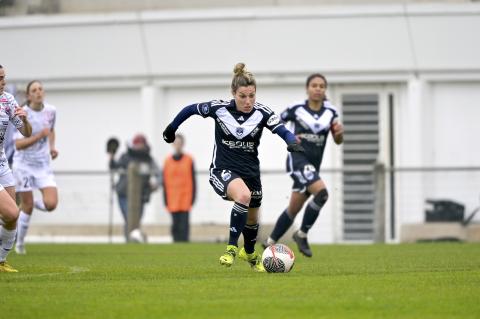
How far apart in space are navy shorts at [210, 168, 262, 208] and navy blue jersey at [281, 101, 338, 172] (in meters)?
3.81

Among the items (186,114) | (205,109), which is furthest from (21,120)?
(205,109)

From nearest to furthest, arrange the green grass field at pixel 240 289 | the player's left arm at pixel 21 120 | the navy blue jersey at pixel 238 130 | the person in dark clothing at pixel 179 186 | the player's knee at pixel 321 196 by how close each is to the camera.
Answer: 1. the green grass field at pixel 240 289
2. the navy blue jersey at pixel 238 130
3. the player's left arm at pixel 21 120
4. the player's knee at pixel 321 196
5. the person in dark clothing at pixel 179 186

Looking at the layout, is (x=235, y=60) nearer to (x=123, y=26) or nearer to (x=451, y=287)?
(x=123, y=26)

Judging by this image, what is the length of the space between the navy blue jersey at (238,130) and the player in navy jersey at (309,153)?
3.70m

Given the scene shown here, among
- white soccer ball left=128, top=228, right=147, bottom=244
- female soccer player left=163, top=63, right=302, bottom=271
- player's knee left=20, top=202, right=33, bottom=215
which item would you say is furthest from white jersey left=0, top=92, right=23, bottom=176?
white soccer ball left=128, top=228, right=147, bottom=244

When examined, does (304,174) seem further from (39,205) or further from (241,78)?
(39,205)

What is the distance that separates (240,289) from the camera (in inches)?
422

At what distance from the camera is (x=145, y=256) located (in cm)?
1750

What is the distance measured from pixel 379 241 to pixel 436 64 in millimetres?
6279

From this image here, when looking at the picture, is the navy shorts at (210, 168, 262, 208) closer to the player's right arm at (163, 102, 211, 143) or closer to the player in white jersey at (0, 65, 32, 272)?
the player's right arm at (163, 102, 211, 143)

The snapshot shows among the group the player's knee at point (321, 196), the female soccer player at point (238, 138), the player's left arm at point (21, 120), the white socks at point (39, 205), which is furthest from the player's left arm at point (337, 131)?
the white socks at point (39, 205)

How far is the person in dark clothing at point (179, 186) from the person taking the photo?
80.8 ft

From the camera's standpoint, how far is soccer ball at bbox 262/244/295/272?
1258 centimetres

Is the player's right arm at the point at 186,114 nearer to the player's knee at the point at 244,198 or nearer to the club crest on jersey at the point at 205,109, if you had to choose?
the club crest on jersey at the point at 205,109
